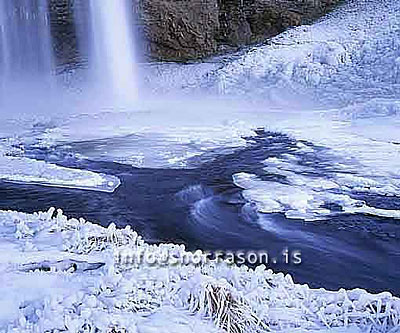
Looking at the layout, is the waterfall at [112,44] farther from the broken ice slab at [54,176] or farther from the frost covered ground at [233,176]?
the broken ice slab at [54,176]

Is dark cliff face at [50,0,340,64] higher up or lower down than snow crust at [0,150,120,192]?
higher up

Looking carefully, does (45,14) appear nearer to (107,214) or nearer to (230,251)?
(107,214)

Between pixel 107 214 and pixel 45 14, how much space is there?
1316cm

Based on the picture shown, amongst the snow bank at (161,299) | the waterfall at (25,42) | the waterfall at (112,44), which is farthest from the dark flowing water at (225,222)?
the waterfall at (25,42)

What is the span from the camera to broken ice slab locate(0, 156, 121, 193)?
673 centimetres

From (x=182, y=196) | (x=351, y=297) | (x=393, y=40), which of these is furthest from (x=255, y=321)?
(x=393, y=40)

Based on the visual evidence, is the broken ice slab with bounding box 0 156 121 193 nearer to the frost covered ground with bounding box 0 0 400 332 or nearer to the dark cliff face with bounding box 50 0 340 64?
the frost covered ground with bounding box 0 0 400 332

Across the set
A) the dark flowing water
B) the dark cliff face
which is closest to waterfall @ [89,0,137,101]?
the dark cliff face

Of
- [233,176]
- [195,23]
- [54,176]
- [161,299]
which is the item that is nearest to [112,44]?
[195,23]

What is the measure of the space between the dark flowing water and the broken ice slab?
6.9 inches

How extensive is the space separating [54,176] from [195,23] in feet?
38.4

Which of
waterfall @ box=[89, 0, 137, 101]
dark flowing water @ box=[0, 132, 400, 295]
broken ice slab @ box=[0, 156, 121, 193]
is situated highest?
waterfall @ box=[89, 0, 137, 101]

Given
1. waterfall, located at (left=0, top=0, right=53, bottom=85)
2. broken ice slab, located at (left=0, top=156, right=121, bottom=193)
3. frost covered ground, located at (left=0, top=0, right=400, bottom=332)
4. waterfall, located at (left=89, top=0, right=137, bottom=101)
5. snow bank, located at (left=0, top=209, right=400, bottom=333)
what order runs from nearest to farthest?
snow bank, located at (left=0, top=209, right=400, bottom=333) < frost covered ground, located at (left=0, top=0, right=400, bottom=332) < broken ice slab, located at (left=0, top=156, right=121, bottom=193) < waterfall, located at (left=89, top=0, right=137, bottom=101) < waterfall, located at (left=0, top=0, right=53, bottom=85)

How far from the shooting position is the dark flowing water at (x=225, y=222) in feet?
14.3
